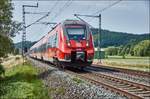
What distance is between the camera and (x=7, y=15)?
30.7m

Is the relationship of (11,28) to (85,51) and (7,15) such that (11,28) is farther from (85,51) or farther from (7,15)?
(85,51)

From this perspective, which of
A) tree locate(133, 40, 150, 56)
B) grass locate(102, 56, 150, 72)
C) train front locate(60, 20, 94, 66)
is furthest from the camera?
tree locate(133, 40, 150, 56)

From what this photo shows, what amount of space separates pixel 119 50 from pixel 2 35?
80.9m

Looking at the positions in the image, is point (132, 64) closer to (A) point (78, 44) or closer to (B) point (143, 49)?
(A) point (78, 44)

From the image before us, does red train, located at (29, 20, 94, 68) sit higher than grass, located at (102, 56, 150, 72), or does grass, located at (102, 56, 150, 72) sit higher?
red train, located at (29, 20, 94, 68)

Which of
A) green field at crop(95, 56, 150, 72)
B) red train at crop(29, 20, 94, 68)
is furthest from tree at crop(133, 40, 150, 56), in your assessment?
red train at crop(29, 20, 94, 68)

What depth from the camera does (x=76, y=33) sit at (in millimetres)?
26812

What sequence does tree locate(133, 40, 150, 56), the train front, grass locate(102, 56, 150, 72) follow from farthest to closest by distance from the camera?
tree locate(133, 40, 150, 56)
grass locate(102, 56, 150, 72)
the train front

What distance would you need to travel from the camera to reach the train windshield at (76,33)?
87.4ft

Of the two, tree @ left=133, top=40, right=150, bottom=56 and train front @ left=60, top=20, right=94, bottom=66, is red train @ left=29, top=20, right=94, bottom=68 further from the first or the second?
tree @ left=133, top=40, right=150, bottom=56

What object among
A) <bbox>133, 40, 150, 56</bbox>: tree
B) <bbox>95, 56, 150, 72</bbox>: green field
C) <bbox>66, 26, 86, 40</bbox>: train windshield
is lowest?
<bbox>95, 56, 150, 72</bbox>: green field

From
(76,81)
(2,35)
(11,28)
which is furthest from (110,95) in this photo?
(11,28)

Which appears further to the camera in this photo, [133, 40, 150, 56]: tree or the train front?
[133, 40, 150, 56]: tree

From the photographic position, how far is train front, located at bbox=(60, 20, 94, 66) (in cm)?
2631
